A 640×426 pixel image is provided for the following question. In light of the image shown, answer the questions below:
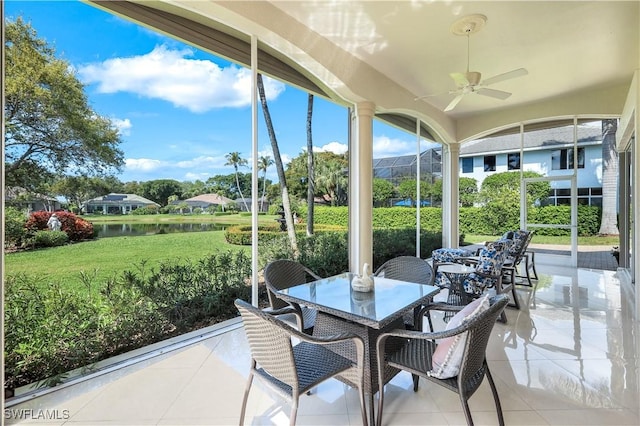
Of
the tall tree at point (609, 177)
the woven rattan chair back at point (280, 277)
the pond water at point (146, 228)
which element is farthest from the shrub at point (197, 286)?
the tall tree at point (609, 177)

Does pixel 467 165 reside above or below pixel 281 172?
above

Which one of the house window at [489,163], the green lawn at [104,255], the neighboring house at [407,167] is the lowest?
the green lawn at [104,255]

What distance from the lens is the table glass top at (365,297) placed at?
6.07 ft

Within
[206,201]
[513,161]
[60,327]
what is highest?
[513,161]

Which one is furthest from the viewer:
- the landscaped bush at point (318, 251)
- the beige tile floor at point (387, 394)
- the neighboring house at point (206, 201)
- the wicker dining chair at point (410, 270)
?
the landscaped bush at point (318, 251)

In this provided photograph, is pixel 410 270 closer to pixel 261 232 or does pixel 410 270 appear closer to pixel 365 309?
pixel 365 309

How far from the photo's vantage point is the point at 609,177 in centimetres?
643

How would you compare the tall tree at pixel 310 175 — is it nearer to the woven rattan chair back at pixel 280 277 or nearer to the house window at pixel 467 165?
the woven rattan chair back at pixel 280 277

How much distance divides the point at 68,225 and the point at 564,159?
28.4 feet

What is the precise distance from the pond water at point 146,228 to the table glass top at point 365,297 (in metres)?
1.60

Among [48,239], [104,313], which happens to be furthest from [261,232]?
[48,239]

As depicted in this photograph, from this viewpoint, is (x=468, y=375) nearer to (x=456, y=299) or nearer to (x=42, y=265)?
(x=456, y=299)

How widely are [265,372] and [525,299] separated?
414cm

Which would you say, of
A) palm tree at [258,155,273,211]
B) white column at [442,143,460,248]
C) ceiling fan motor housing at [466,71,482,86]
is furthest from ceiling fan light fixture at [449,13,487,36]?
white column at [442,143,460,248]
